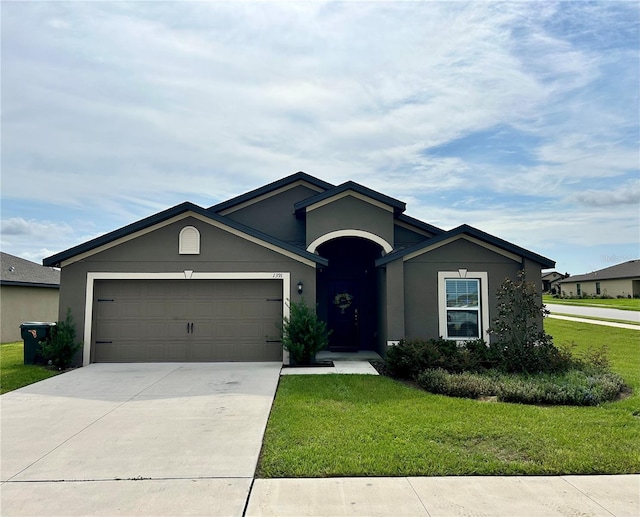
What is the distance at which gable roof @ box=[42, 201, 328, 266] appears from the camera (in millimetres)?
11203

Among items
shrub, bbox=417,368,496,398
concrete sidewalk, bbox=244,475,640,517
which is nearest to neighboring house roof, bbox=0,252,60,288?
shrub, bbox=417,368,496,398

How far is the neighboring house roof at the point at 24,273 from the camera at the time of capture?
18094 mm

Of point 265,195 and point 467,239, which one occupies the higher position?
point 265,195

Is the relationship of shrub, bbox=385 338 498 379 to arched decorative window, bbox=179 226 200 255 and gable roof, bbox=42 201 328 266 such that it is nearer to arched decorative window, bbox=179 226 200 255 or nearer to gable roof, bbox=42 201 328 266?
gable roof, bbox=42 201 328 266

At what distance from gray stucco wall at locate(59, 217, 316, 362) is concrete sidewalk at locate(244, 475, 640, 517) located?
7256 mm

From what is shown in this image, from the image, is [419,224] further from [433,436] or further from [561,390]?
[433,436]

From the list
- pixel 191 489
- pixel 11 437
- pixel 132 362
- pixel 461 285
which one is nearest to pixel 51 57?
pixel 132 362

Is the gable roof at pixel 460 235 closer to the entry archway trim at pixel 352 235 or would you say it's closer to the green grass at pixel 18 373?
the entry archway trim at pixel 352 235

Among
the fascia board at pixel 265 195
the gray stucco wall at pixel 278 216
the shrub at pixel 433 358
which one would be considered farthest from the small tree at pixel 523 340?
the fascia board at pixel 265 195

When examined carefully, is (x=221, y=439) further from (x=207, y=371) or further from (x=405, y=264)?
(x=405, y=264)

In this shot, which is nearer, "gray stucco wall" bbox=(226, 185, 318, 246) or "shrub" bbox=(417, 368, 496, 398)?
"shrub" bbox=(417, 368, 496, 398)

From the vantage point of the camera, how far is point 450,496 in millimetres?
4125

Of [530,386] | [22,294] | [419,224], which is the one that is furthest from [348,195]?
[22,294]

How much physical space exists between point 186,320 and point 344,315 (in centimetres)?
514
